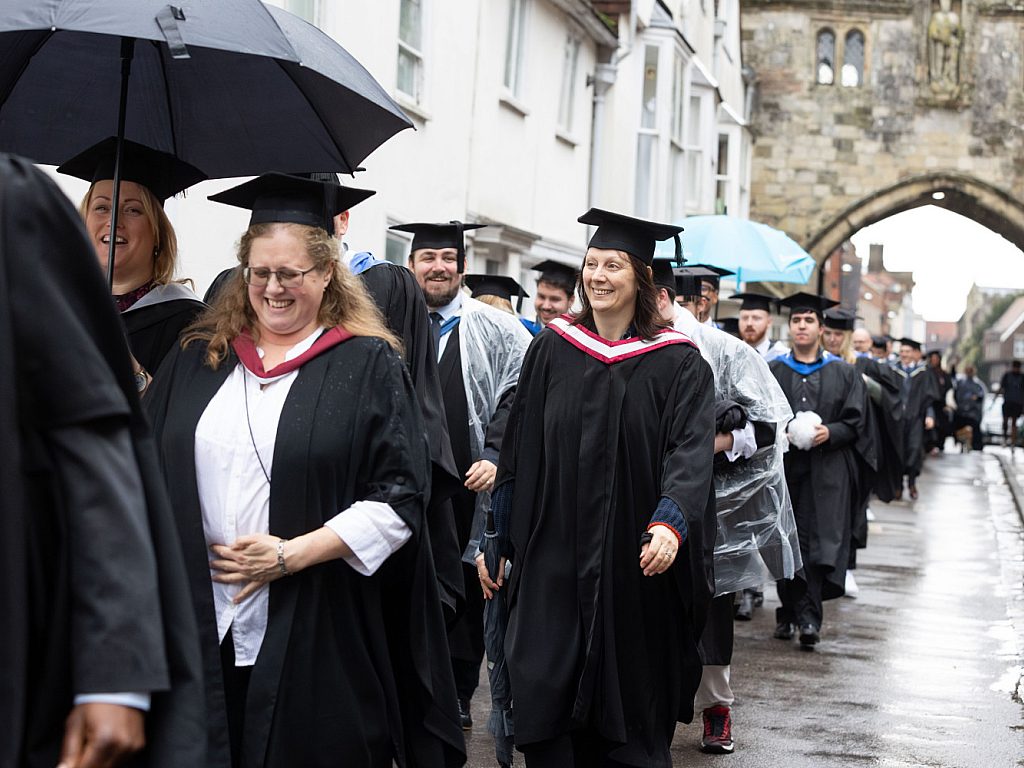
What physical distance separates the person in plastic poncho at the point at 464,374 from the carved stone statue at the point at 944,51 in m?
34.1

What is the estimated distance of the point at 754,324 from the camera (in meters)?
10.1

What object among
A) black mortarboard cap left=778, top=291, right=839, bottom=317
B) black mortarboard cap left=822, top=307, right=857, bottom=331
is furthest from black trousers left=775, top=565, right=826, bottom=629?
black mortarboard cap left=822, top=307, right=857, bottom=331

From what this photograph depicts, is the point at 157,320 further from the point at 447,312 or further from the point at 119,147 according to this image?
the point at 447,312

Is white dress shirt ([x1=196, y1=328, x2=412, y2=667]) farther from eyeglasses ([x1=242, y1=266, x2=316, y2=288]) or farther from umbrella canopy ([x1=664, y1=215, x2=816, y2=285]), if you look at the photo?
umbrella canopy ([x1=664, y1=215, x2=816, y2=285])

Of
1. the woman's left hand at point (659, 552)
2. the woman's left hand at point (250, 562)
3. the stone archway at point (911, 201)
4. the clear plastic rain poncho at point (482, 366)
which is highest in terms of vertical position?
the stone archway at point (911, 201)

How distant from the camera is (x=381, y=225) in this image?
13805 mm

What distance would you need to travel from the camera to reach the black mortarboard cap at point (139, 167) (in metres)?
4.84

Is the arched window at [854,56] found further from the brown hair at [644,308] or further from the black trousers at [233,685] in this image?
the black trousers at [233,685]

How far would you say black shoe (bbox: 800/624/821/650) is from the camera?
9.79 metres

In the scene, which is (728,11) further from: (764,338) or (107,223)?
(107,223)

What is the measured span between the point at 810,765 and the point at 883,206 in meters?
34.0

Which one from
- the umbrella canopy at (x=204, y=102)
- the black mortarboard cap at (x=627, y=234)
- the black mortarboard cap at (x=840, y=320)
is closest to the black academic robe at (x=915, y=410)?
the black mortarboard cap at (x=840, y=320)

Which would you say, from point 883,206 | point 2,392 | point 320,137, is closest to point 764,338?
point 320,137

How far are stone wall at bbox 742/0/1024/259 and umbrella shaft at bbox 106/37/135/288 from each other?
116 ft
